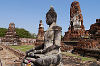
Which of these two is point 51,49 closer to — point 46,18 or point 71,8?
point 46,18

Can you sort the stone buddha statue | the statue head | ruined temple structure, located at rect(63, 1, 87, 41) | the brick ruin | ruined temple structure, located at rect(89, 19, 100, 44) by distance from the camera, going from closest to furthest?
the stone buddha statue < the statue head < the brick ruin < ruined temple structure, located at rect(89, 19, 100, 44) < ruined temple structure, located at rect(63, 1, 87, 41)

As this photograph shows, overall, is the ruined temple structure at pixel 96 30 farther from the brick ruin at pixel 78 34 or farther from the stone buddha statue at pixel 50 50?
the stone buddha statue at pixel 50 50

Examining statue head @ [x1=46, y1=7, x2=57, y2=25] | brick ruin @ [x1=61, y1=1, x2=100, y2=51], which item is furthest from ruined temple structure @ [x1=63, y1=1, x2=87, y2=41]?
statue head @ [x1=46, y1=7, x2=57, y2=25]

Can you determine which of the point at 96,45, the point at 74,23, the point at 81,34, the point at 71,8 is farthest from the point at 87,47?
the point at 71,8

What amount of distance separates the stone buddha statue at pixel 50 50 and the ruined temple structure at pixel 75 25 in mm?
12866

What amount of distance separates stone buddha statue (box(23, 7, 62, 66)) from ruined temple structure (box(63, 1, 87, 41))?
12.9 meters

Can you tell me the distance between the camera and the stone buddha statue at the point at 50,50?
4.03m

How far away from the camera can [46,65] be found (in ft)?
13.0

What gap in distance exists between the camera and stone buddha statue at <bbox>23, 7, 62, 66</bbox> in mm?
4031

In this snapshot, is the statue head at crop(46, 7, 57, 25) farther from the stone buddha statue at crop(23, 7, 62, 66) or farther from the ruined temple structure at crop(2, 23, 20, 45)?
the ruined temple structure at crop(2, 23, 20, 45)

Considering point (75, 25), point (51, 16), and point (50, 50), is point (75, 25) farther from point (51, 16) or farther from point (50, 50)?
point (50, 50)

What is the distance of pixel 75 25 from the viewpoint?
19812 mm

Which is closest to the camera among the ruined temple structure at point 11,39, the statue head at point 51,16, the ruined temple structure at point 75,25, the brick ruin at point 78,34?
the statue head at point 51,16

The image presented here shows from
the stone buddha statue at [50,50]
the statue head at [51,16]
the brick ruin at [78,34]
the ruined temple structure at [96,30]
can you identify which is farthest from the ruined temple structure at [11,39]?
the statue head at [51,16]
